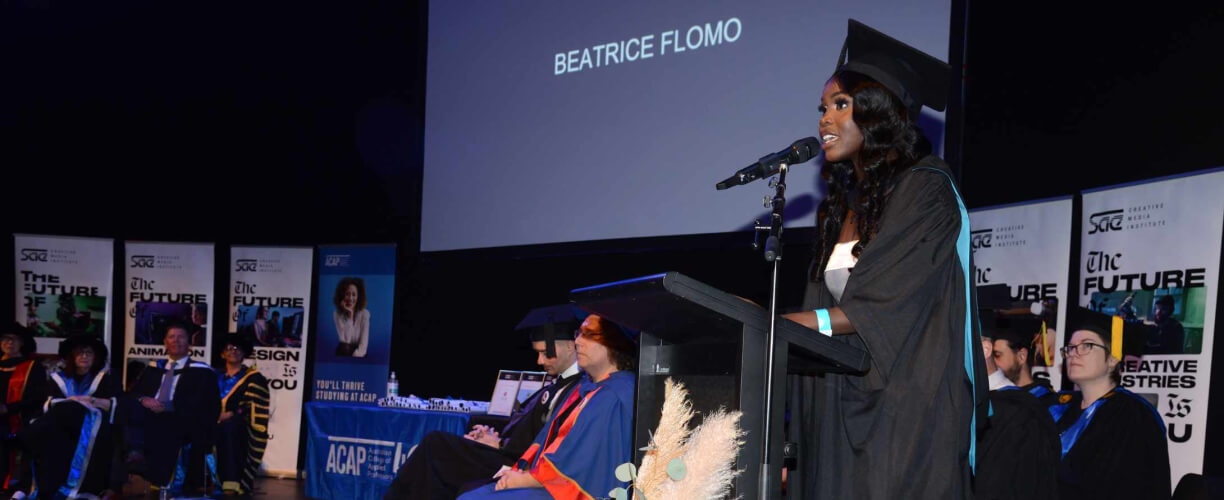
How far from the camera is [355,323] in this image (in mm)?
8734

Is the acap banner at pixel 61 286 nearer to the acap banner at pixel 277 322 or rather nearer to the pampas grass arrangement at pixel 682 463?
the acap banner at pixel 277 322

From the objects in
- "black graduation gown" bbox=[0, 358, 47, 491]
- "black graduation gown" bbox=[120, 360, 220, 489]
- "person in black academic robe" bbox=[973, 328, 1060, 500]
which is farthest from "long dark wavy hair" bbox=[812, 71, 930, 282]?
"black graduation gown" bbox=[0, 358, 47, 491]

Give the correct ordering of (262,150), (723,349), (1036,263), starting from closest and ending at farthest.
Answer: (723,349)
(1036,263)
(262,150)

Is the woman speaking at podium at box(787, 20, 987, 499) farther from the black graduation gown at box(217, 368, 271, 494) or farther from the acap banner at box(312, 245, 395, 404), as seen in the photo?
the black graduation gown at box(217, 368, 271, 494)

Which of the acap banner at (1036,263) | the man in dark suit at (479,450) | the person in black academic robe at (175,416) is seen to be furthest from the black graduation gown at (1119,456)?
the person in black academic robe at (175,416)

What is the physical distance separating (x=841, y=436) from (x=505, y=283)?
5698 mm

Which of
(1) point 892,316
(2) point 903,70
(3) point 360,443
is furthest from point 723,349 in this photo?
(3) point 360,443

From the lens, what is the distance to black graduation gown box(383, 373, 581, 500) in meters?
5.38

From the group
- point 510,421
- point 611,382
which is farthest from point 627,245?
point 611,382

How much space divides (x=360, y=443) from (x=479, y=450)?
1975 mm

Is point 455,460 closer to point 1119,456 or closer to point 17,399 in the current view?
point 1119,456

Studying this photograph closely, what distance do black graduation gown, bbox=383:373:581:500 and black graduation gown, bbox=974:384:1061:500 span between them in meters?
2.26

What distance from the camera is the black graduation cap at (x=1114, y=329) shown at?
4.28 metres

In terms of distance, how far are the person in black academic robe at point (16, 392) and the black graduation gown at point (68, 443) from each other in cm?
27
